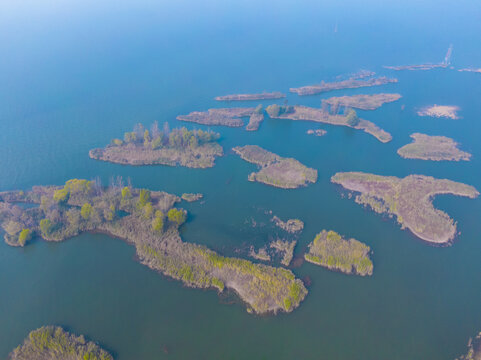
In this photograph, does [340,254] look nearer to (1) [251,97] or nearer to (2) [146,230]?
(2) [146,230]

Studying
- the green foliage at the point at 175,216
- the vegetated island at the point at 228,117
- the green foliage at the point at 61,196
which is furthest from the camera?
the vegetated island at the point at 228,117

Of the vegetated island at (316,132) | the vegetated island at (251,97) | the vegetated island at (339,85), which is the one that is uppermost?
the vegetated island at (339,85)

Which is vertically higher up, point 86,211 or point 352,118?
point 352,118

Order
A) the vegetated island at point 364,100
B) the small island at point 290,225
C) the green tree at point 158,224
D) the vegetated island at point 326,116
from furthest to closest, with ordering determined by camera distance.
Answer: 1. the vegetated island at point 364,100
2. the vegetated island at point 326,116
3. the small island at point 290,225
4. the green tree at point 158,224

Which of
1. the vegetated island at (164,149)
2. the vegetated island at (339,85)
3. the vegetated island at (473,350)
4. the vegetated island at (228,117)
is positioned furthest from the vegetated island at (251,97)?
the vegetated island at (473,350)

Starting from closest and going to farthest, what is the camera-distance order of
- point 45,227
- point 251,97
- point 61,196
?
point 45,227
point 61,196
point 251,97

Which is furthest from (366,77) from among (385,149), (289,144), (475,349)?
(475,349)

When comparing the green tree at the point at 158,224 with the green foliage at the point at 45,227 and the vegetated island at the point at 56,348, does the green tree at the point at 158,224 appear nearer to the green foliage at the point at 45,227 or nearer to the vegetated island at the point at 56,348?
the green foliage at the point at 45,227

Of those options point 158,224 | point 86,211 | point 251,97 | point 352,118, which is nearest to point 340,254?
point 158,224
